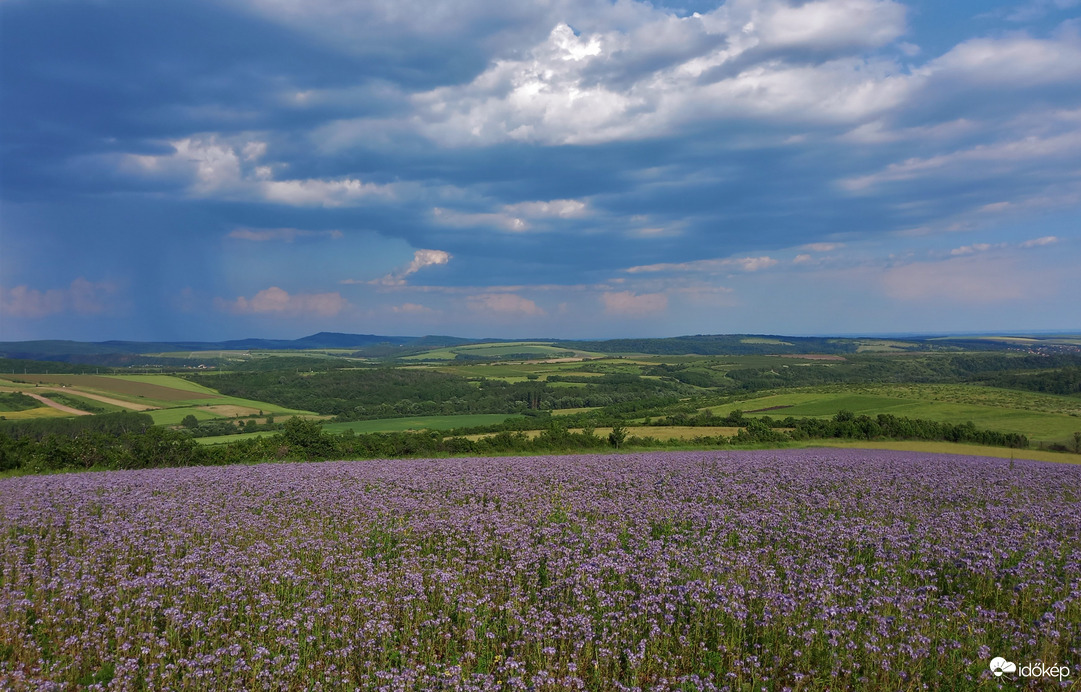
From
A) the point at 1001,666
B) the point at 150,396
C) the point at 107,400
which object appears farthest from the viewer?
the point at 150,396

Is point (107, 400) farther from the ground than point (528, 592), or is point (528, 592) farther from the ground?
point (528, 592)

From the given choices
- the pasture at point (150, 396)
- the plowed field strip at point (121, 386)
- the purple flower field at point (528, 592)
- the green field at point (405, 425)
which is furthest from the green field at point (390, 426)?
the purple flower field at point (528, 592)

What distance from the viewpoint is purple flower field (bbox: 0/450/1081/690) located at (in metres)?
5.87

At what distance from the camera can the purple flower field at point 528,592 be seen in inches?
231

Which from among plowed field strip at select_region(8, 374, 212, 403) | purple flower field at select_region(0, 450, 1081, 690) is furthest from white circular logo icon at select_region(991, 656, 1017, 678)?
plowed field strip at select_region(8, 374, 212, 403)

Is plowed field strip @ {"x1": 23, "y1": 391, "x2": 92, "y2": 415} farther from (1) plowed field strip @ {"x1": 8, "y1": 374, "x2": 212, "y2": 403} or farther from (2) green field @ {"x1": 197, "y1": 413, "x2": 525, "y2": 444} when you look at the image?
(2) green field @ {"x1": 197, "y1": 413, "x2": 525, "y2": 444}

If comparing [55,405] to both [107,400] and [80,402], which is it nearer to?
[80,402]

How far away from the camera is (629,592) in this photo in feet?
22.5

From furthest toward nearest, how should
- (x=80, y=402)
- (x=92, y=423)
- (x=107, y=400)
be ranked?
1. (x=107, y=400)
2. (x=80, y=402)
3. (x=92, y=423)

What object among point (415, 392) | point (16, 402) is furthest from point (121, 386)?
point (415, 392)

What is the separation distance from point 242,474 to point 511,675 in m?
13.2

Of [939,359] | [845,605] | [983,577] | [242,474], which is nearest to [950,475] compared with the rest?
[983,577]

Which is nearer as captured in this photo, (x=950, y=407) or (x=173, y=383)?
(x=950, y=407)

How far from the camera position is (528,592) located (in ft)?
24.8
